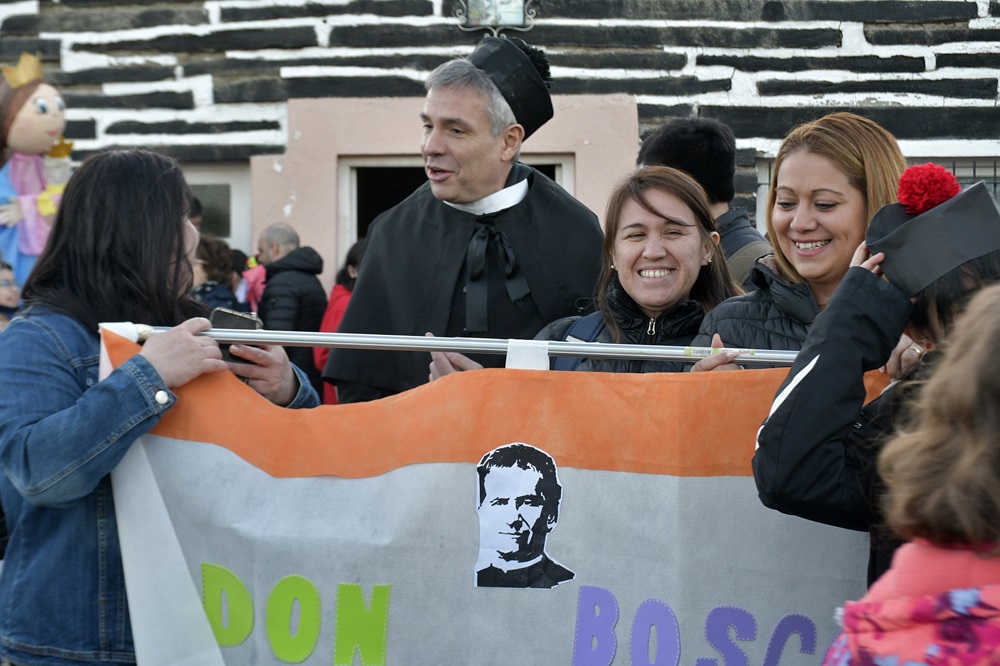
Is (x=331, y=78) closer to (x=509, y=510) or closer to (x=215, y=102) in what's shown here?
(x=215, y=102)

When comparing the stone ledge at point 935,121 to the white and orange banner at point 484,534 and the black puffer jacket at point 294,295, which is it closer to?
the black puffer jacket at point 294,295

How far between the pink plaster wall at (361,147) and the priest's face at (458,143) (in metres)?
3.52

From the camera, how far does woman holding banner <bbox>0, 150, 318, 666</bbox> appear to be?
2.68 m

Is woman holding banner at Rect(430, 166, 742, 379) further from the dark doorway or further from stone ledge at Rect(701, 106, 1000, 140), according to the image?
the dark doorway

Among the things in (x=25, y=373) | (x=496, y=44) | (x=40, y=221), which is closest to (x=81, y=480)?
(x=25, y=373)

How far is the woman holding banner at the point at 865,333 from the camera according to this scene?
7.43ft

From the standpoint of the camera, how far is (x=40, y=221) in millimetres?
5941

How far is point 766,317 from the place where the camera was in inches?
121

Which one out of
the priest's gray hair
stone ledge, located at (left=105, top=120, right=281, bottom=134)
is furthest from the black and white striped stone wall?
the priest's gray hair

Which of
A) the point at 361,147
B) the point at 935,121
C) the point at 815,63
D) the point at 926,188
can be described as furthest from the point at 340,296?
the point at 926,188

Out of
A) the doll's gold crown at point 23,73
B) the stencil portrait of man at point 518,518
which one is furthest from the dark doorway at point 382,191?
the stencil portrait of man at point 518,518

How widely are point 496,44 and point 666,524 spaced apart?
2.10 meters

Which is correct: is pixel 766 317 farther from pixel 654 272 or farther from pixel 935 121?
pixel 935 121

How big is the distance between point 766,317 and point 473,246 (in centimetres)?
129
